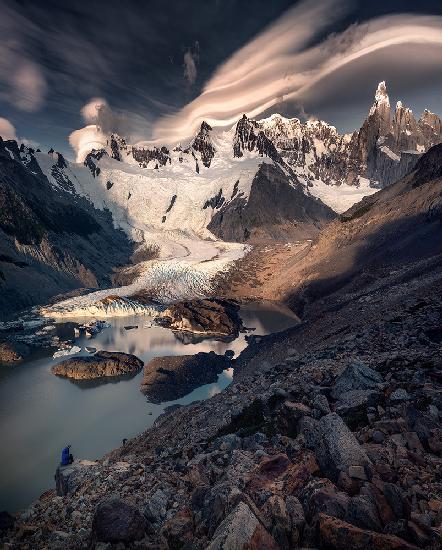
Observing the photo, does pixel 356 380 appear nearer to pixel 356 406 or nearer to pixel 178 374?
pixel 356 406

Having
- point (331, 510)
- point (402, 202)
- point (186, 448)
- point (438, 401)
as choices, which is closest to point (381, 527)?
point (331, 510)

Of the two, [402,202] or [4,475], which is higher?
[402,202]

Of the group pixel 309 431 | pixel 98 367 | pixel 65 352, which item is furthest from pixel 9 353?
pixel 309 431

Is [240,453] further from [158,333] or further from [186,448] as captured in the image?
[158,333]

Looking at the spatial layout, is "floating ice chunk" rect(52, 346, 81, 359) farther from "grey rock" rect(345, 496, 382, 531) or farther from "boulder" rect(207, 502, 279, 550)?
"grey rock" rect(345, 496, 382, 531)

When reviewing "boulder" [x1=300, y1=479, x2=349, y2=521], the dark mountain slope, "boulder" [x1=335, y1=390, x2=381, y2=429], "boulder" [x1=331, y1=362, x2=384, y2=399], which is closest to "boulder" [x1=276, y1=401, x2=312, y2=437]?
"boulder" [x1=335, y1=390, x2=381, y2=429]

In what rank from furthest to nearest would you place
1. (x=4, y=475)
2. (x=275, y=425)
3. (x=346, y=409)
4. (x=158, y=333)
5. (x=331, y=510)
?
(x=158, y=333) < (x=4, y=475) < (x=275, y=425) < (x=346, y=409) < (x=331, y=510)
